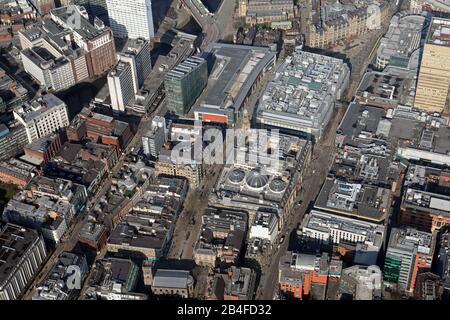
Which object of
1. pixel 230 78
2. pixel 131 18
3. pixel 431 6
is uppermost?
pixel 431 6

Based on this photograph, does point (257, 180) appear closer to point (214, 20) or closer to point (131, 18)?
point (131, 18)

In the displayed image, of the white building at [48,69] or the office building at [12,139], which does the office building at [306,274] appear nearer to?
the office building at [12,139]

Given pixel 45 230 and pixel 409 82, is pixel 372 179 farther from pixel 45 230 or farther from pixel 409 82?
pixel 45 230

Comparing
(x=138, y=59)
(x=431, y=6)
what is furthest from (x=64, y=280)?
(x=431, y=6)

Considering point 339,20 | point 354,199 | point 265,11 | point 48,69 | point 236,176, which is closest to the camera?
point 354,199

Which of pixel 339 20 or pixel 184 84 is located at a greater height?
pixel 339 20
